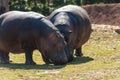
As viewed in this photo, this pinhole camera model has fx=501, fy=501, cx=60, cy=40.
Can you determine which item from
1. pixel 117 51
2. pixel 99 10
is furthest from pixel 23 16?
pixel 99 10

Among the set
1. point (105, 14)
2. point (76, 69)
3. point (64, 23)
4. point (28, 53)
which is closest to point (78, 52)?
→ point (64, 23)

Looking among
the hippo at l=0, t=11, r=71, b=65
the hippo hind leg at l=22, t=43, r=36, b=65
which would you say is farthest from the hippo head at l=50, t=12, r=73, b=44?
the hippo hind leg at l=22, t=43, r=36, b=65

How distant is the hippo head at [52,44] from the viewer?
44.6 feet

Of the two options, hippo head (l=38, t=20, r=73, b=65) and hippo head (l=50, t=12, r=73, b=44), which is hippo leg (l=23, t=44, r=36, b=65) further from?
hippo head (l=50, t=12, r=73, b=44)

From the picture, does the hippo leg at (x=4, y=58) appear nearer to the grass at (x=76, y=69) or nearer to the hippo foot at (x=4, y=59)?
the hippo foot at (x=4, y=59)

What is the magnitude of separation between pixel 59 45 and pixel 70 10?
2.70 m

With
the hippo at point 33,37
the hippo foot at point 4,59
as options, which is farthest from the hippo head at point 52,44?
the hippo foot at point 4,59

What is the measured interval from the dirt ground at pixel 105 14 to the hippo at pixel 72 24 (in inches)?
470

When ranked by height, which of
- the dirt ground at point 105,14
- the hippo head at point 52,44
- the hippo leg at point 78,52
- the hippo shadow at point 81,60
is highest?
the hippo head at point 52,44

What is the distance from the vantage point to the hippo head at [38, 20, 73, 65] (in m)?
13.6

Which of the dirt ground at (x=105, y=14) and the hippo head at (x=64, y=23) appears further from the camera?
the dirt ground at (x=105, y=14)

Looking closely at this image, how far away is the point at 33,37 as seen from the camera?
13805mm

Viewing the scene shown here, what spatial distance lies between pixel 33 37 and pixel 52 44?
596mm

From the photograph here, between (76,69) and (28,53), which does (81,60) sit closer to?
(28,53)
